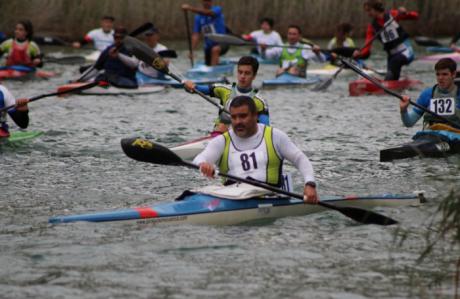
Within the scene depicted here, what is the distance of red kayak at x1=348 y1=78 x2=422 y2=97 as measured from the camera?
2031cm

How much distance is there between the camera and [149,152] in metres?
9.59

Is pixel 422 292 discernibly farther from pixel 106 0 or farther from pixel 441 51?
pixel 106 0

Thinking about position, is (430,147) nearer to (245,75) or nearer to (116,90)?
(245,75)

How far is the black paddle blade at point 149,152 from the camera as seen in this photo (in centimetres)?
957

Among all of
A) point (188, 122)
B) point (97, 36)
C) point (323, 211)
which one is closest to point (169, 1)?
point (97, 36)

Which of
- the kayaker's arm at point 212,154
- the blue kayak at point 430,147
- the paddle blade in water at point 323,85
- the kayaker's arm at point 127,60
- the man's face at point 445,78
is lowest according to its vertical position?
the paddle blade in water at point 323,85

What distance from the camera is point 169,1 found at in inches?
1229

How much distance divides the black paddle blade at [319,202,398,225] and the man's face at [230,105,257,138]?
3.05 ft

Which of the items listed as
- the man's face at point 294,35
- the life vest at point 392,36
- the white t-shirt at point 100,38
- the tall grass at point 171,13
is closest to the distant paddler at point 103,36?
the white t-shirt at point 100,38

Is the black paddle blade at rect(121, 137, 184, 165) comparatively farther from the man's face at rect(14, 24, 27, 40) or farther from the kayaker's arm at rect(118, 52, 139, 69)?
the man's face at rect(14, 24, 27, 40)

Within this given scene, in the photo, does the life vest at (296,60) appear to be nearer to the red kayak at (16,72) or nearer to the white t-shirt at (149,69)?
the white t-shirt at (149,69)

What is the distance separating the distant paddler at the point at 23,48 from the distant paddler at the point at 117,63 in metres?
2.70

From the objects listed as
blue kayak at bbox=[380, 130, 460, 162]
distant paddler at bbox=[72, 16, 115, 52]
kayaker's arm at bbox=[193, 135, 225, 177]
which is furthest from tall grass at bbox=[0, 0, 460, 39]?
kayaker's arm at bbox=[193, 135, 225, 177]

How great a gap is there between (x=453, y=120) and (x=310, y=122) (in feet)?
15.8
